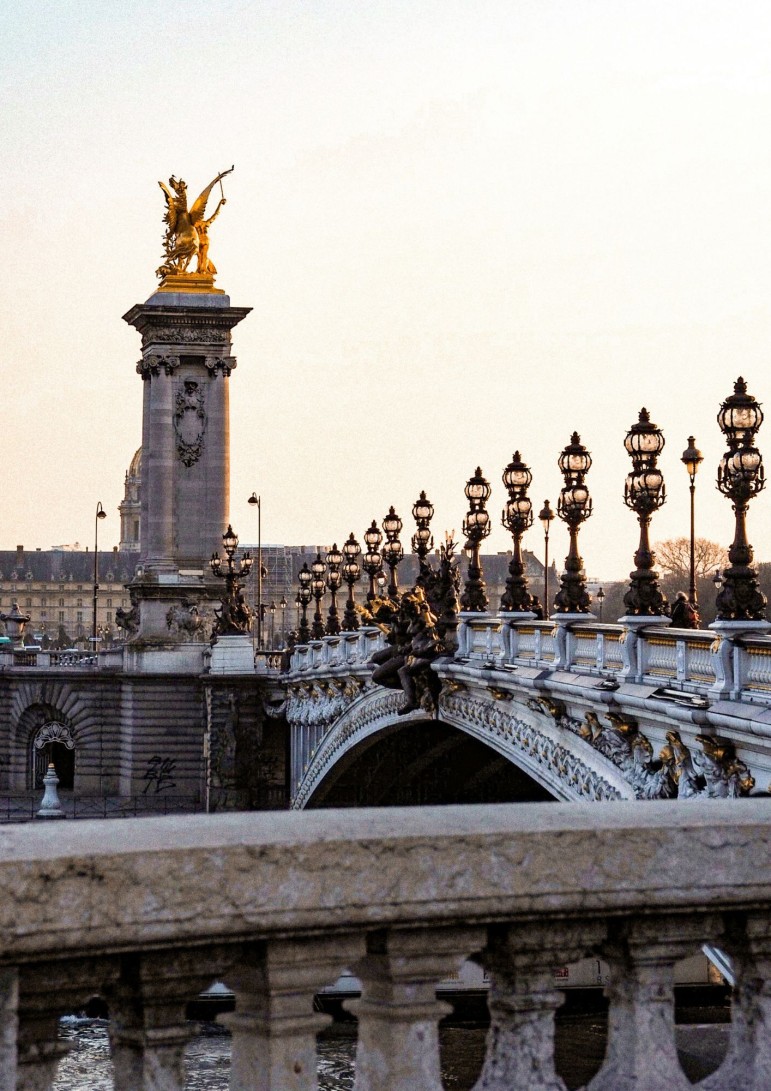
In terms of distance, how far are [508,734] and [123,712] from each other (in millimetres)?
55585

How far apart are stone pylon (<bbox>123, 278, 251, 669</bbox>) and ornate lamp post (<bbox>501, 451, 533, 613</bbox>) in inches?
2114

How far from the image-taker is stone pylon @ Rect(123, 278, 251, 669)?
86688mm

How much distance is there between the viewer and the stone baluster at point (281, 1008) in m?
4.66

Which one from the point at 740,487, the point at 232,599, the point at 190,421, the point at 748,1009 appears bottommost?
the point at 748,1009

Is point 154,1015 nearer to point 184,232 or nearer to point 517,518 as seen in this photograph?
point 517,518

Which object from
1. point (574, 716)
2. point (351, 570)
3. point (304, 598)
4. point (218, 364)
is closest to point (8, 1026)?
point (574, 716)

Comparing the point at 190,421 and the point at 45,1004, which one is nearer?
the point at 45,1004

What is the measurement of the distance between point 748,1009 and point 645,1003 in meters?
0.29

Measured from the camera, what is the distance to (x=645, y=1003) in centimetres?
497

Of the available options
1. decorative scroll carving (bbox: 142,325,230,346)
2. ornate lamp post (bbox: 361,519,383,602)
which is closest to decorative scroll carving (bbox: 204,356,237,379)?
decorative scroll carving (bbox: 142,325,230,346)

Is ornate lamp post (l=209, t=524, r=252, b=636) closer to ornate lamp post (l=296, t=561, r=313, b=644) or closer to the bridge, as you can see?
ornate lamp post (l=296, t=561, r=313, b=644)

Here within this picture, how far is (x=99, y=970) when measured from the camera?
4512 millimetres

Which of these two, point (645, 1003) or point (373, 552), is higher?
point (373, 552)

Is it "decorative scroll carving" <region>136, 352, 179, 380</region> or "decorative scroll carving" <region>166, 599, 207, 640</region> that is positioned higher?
"decorative scroll carving" <region>136, 352, 179, 380</region>
